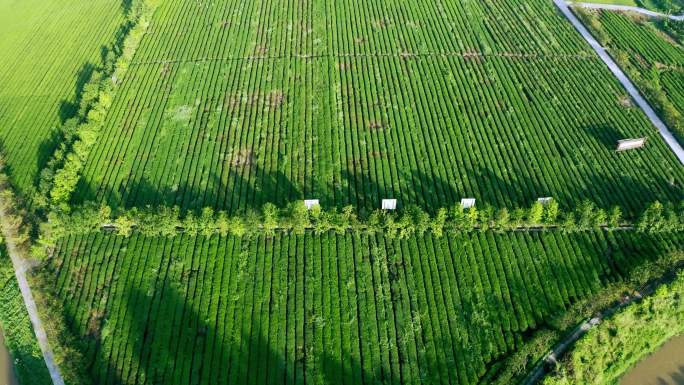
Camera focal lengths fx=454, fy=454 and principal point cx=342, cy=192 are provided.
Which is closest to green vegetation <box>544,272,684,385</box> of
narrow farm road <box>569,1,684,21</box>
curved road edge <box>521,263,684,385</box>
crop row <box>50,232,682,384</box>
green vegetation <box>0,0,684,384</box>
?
curved road edge <box>521,263,684,385</box>

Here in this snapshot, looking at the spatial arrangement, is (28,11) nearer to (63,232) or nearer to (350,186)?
(63,232)

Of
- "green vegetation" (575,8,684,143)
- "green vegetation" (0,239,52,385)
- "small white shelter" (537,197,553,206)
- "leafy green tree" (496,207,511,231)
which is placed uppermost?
"green vegetation" (575,8,684,143)

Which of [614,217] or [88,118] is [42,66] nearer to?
[88,118]

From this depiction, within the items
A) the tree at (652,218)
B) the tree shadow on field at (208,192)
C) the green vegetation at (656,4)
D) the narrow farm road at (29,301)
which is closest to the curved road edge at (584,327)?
the tree at (652,218)

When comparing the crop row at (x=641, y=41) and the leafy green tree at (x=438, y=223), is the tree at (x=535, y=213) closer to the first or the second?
the leafy green tree at (x=438, y=223)

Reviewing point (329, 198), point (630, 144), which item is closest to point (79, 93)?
point (329, 198)

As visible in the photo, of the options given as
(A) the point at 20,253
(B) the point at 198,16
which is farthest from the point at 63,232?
(B) the point at 198,16

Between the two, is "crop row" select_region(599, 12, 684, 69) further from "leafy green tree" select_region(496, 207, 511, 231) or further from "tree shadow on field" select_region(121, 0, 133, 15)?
"tree shadow on field" select_region(121, 0, 133, 15)

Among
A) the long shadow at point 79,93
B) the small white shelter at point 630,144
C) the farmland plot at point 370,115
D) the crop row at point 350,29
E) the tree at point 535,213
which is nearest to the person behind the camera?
the tree at point 535,213
